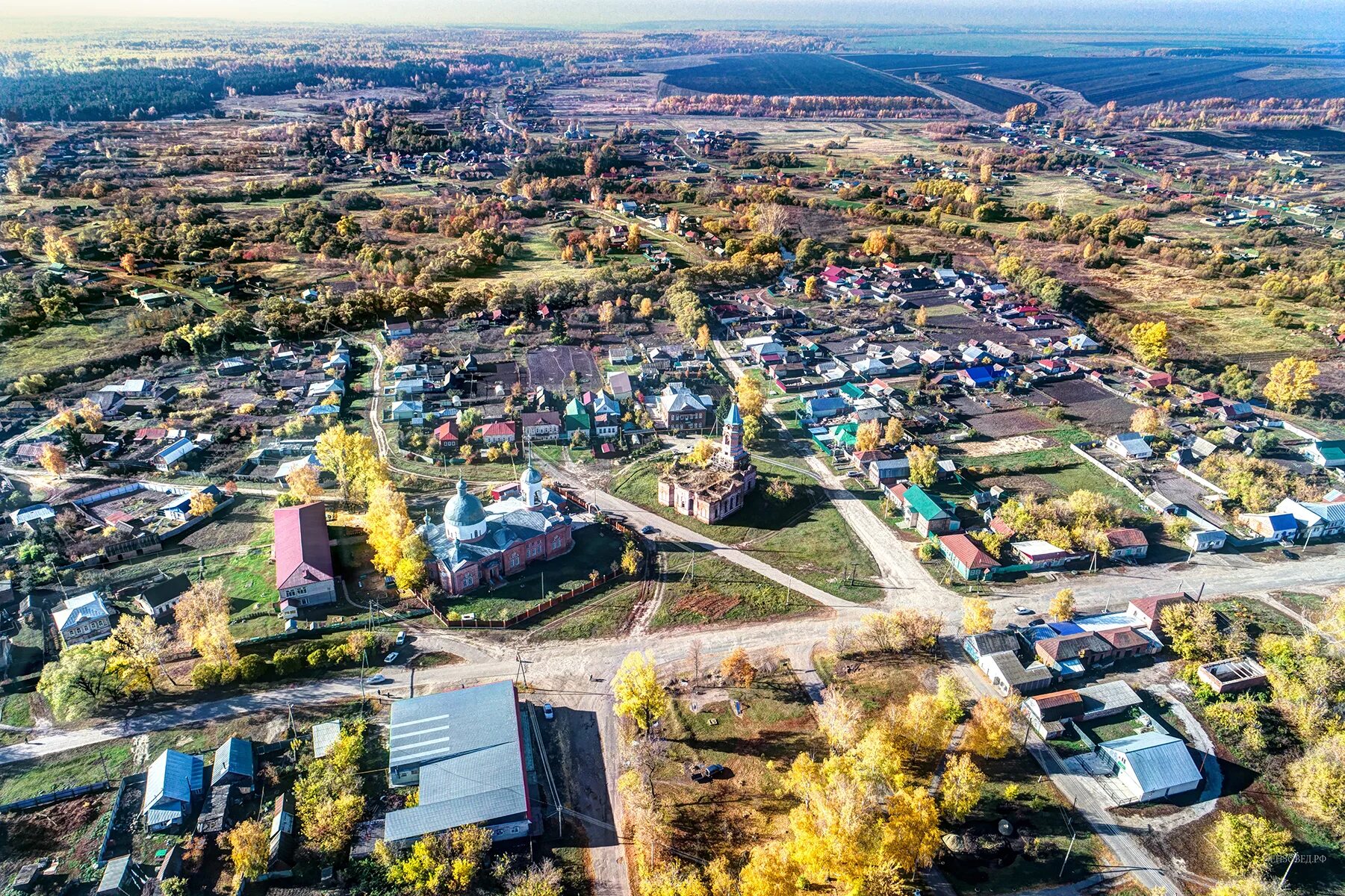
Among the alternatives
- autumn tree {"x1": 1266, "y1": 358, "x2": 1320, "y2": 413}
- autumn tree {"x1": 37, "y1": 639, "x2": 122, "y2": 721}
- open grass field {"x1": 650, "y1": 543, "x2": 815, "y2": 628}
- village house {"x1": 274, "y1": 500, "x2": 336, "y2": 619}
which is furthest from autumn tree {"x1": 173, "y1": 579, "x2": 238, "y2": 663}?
autumn tree {"x1": 1266, "y1": 358, "x2": 1320, "y2": 413}

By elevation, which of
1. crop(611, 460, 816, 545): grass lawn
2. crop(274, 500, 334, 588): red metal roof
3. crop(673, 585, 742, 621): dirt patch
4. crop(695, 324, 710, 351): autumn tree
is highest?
crop(695, 324, 710, 351): autumn tree

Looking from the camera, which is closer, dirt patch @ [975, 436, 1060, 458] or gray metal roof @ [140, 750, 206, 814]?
gray metal roof @ [140, 750, 206, 814]

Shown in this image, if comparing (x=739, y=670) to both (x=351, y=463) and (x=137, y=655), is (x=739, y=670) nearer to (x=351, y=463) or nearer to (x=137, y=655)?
(x=137, y=655)

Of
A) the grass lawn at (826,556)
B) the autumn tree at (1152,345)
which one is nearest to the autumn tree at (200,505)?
the grass lawn at (826,556)

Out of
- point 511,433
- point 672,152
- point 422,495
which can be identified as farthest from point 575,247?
point 672,152

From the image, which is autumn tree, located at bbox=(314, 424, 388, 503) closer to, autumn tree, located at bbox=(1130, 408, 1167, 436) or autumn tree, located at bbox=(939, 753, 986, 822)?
autumn tree, located at bbox=(939, 753, 986, 822)

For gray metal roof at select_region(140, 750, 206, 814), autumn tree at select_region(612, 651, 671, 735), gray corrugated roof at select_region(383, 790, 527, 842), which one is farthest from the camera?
autumn tree at select_region(612, 651, 671, 735)

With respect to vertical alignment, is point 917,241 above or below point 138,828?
above

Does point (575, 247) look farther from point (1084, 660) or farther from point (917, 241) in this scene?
point (1084, 660)
